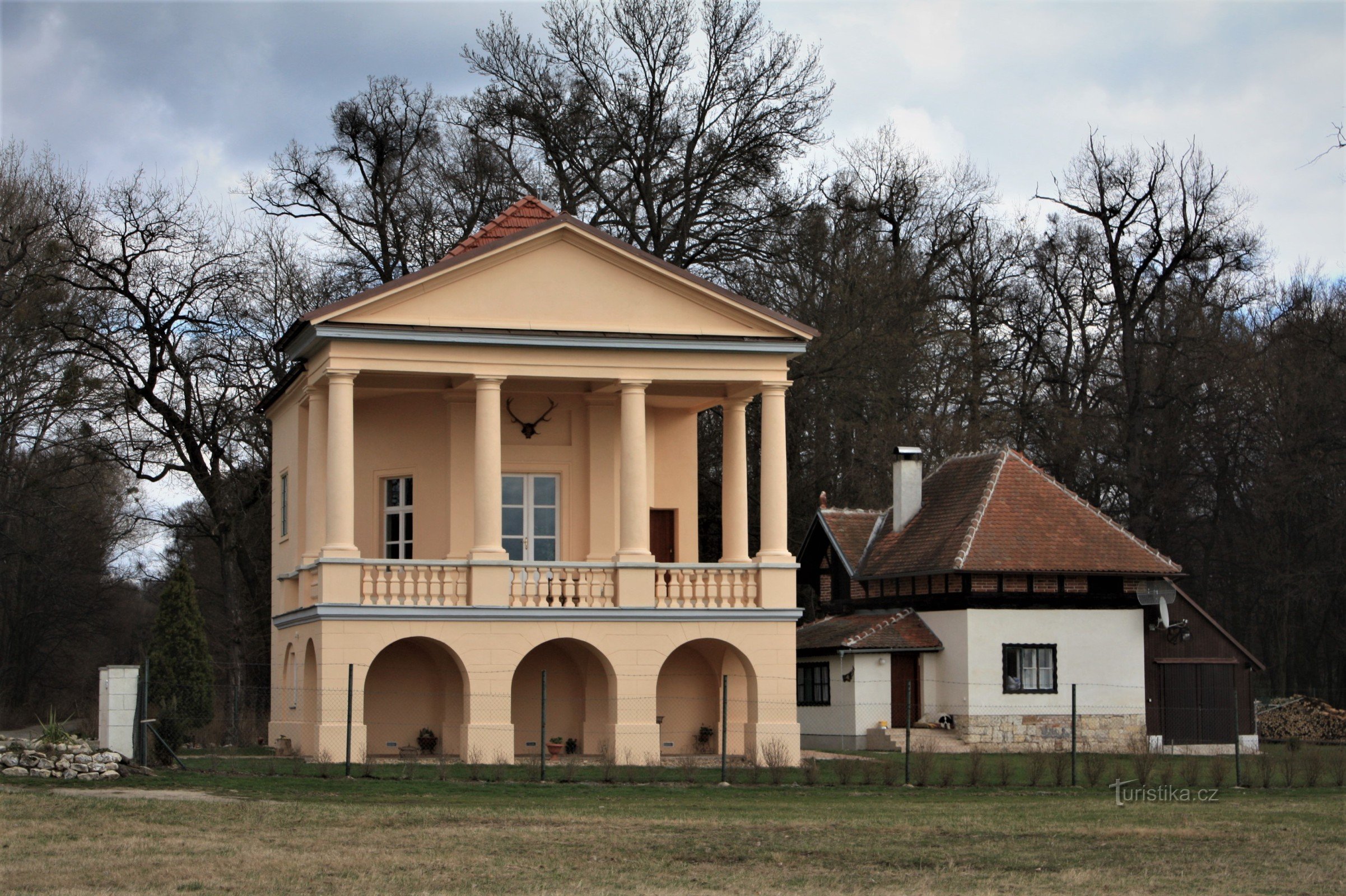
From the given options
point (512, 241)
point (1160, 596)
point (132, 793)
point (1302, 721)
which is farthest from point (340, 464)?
point (1302, 721)

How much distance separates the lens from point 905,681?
3384 centimetres

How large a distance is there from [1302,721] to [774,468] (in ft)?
65.9

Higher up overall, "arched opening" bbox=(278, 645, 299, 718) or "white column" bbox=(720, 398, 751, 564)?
"white column" bbox=(720, 398, 751, 564)

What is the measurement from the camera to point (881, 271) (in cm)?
4372

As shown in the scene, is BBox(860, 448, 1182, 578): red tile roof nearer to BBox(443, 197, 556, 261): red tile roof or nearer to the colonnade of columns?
the colonnade of columns

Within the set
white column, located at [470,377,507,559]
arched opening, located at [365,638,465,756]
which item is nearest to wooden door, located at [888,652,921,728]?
arched opening, located at [365,638,465,756]

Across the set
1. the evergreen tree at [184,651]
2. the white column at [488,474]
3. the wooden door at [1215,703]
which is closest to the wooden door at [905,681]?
the wooden door at [1215,703]

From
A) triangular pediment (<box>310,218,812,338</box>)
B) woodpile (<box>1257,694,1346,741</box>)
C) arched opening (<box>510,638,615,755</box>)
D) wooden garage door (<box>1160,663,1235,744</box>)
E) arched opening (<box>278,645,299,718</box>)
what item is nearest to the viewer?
triangular pediment (<box>310,218,812,338</box>)

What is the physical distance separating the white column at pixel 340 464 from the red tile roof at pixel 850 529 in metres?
15.0

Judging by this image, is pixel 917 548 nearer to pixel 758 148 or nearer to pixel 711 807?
pixel 758 148

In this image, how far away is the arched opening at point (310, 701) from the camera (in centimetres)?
2547

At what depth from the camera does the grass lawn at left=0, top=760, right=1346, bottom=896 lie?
12.7 meters

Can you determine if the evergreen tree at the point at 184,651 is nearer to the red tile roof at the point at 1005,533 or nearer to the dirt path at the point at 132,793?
the dirt path at the point at 132,793

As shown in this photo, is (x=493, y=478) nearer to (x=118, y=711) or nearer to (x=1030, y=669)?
(x=118, y=711)
